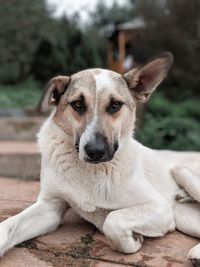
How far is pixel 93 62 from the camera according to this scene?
19.7 meters

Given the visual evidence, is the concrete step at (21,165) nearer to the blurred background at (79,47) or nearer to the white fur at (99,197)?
the white fur at (99,197)

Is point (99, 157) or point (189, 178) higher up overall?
point (99, 157)

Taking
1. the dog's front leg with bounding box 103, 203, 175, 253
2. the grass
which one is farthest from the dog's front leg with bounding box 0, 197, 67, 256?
the grass

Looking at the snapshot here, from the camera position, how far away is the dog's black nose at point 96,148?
281cm

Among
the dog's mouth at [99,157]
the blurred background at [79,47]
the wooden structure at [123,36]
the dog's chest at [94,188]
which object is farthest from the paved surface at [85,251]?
the wooden structure at [123,36]

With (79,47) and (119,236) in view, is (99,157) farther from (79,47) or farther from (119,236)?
(79,47)

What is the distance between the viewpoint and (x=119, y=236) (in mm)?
2861

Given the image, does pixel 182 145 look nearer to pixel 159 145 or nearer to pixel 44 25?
pixel 159 145

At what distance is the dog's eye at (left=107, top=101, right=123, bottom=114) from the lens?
3123mm

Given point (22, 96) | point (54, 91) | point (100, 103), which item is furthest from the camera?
point (22, 96)

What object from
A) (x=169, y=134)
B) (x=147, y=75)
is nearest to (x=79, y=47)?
(x=169, y=134)

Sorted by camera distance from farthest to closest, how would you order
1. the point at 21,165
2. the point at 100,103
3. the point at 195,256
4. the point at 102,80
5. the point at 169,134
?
1. the point at 169,134
2. the point at 21,165
3. the point at 102,80
4. the point at 100,103
5. the point at 195,256

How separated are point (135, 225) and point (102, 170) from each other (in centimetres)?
47

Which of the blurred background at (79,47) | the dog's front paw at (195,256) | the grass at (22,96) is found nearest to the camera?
the dog's front paw at (195,256)
